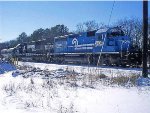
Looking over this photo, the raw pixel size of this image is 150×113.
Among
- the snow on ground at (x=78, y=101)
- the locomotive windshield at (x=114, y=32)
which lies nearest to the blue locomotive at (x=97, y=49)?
the locomotive windshield at (x=114, y=32)

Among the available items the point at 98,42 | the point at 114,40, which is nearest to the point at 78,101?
the point at 114,40

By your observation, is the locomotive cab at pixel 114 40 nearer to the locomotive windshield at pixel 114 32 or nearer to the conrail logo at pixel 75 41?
the locomotive windshield at pixel 114 32

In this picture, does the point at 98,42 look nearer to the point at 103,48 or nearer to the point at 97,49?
the point at 97,49

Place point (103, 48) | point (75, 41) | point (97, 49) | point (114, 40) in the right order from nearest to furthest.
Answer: point (114, 40) → point (103, 48) → point (97, 49) → point (75, 41)


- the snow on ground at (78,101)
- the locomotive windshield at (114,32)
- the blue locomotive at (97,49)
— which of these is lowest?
the snow on ground at (78,101)

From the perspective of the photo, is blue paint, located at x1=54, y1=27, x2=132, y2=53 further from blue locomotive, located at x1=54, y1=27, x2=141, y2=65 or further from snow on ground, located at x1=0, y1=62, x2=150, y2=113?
snow on ground, located at x1=0, y1=62, x2=150, y2=113

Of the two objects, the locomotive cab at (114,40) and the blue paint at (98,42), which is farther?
the blue paint at (98,42)

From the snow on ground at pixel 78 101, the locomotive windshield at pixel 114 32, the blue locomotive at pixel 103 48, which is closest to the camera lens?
the snow on ground at pixel 78 101

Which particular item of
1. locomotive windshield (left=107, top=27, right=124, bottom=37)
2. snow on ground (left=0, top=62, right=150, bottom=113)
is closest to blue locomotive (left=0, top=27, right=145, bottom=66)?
locomotive windshield (left=107, top=27, right=124, bottom=37)

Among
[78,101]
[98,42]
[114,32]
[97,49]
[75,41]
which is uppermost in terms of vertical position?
[114,32]

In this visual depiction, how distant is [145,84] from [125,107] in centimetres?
409

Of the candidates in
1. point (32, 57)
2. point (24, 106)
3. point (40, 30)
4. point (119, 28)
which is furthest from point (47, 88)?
point (40, 30)

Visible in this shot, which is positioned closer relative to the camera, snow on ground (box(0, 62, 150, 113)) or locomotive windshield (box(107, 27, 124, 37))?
snow on ground (box(0, 62, 150, 113))

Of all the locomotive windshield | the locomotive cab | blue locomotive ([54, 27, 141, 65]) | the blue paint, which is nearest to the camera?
blue locomotive ([54, 27, 141, 65])
